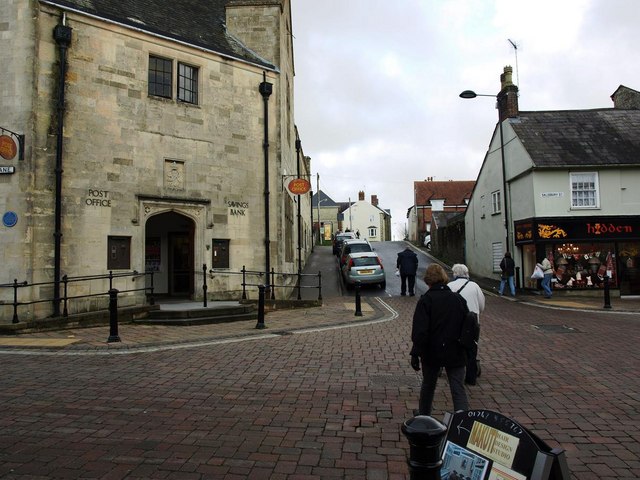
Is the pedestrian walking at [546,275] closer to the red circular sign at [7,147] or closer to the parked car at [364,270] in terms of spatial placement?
the parked car at [364,270]

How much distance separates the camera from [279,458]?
13.0 feet

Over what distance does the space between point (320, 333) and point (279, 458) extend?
6611 mm

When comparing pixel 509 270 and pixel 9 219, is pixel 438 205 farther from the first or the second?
pixel 9 219

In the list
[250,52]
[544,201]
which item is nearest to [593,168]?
[544,201]

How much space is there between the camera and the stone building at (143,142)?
39.0 ft

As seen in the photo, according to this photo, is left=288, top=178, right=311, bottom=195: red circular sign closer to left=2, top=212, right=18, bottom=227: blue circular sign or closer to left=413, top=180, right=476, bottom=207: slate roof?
left=2, top=212, right=18, bottom=227: blue circular sign

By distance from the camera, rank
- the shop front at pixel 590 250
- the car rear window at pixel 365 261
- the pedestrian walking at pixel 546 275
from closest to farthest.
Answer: the pedestrian walking at pixel 546 275
the shop front at pixel 590 250
the car rear window at pixel 365 261

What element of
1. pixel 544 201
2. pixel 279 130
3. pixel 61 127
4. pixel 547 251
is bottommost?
pixel 547 251

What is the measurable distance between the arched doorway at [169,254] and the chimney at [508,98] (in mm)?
16711

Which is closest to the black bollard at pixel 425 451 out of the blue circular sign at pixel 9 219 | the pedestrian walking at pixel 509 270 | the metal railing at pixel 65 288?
the metal railing at pixel 65 288

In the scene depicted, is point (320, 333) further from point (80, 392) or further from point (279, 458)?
point (279, 458)

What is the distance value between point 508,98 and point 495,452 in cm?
2343

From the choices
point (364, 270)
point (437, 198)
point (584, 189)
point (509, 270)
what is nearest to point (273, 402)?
point (364, 270)

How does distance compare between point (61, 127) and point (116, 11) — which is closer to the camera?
point (61, 127)
